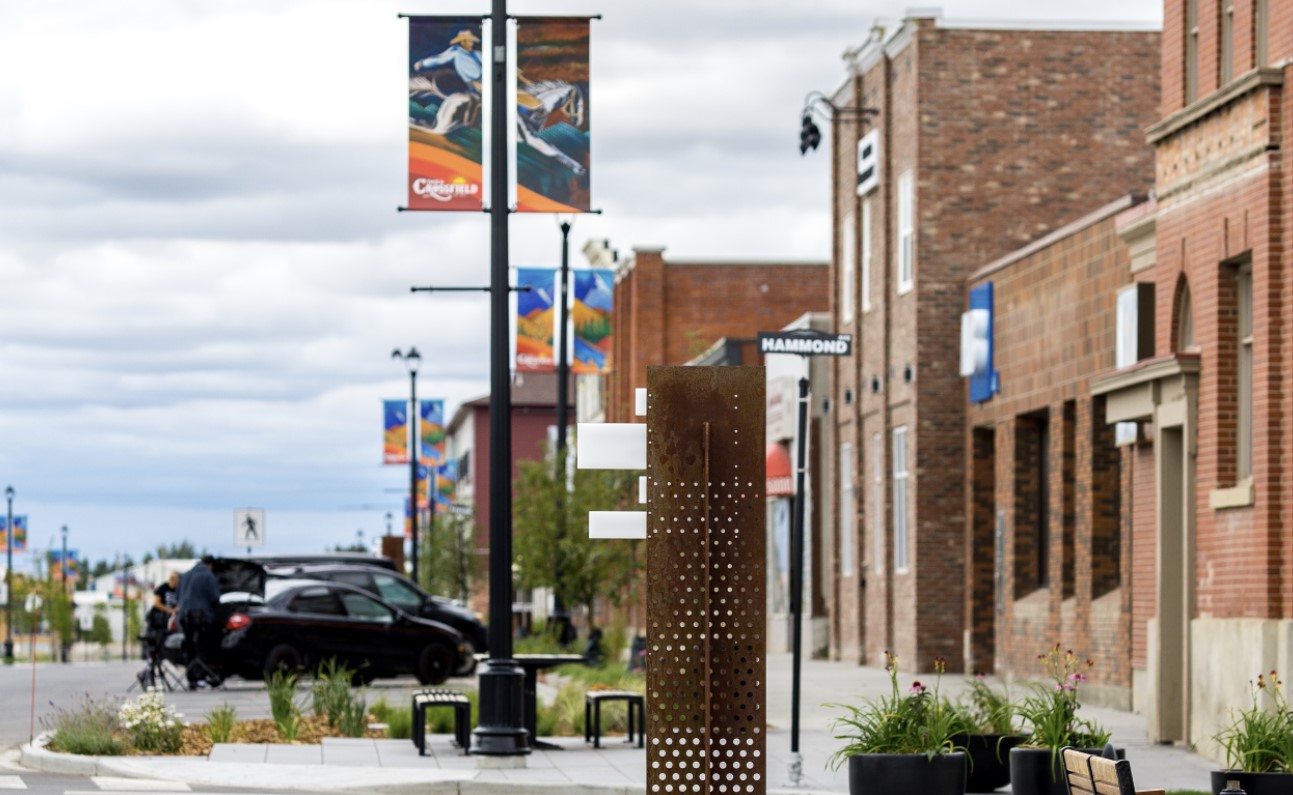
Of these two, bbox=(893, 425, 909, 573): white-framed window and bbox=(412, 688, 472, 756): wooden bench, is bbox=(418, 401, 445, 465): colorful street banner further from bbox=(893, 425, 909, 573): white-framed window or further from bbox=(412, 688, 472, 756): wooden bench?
bbox=(412, 688, 472, 756): wooden bench

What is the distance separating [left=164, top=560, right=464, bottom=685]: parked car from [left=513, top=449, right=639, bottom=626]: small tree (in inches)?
261

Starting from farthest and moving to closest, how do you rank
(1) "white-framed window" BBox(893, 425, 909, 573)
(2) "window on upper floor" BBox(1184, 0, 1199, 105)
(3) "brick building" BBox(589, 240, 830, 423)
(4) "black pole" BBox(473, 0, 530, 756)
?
(3) "brick building" BBox(589, 240, 830, 423)
(1) "white-framed window" BBox(893, 425, 909, 573)
(2) "window on upper floor" BBox(1184, 0, 1199, 105)
(4) "black pole" BBox(473, 0, 530, 756)

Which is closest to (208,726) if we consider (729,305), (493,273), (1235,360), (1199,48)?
(493,273)

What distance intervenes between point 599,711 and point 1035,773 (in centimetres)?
716

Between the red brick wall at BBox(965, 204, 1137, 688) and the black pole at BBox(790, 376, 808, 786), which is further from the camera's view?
the red brick wall at BBox(965, 204, 1137, 688)

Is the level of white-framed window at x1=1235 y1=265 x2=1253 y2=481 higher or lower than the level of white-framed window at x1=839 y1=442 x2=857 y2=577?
higher

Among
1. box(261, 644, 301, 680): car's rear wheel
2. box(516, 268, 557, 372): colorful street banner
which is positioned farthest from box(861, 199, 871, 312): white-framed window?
box(261, 644, 301, 680): car's rear wheel

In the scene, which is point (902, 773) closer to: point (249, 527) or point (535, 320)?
point (535, 320)

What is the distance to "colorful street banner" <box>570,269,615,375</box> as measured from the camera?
39.9 m

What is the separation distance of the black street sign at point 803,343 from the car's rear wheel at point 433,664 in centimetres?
1550

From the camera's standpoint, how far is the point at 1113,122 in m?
34.0

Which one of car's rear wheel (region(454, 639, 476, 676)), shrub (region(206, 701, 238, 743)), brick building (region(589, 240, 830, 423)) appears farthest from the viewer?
brick building (region(589, 240, 830, 423))

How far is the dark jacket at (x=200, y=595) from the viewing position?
29.2 metres


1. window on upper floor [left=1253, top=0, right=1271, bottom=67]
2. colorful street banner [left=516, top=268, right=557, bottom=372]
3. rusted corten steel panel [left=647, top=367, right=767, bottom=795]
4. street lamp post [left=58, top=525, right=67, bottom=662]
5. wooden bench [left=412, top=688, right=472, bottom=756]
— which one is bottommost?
street lamp post [left=58, top=525, right=67, bottom=662]
